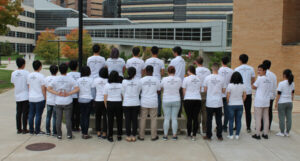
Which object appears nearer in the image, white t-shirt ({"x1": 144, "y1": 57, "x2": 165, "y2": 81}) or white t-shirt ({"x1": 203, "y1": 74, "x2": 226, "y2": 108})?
white t-shirt ({"x1": 203, "y1": 74, "x2": 226, "y2": 108})

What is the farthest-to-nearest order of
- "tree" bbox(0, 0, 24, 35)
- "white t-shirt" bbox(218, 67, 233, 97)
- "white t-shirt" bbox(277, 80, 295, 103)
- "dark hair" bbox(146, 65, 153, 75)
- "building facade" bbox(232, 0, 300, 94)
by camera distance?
"tree" bbox(0, 0, 24, 35) < "building facade" bbox(232, 0, 300, 94) < "white t-shirt" bbox(218, 67, 233, 97) < "white t-shirt" bbox(277, 80, 295, 103) < "dark hair" bbox(146, 65, 153, 75)

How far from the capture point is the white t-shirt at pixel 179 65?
8.00m

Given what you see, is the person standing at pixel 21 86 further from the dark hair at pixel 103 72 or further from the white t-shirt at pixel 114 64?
the white t-shirt at pixel 114 64

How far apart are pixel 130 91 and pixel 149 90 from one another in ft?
1.57

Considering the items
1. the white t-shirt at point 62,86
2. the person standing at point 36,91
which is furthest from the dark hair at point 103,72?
the person standing at point 36,91

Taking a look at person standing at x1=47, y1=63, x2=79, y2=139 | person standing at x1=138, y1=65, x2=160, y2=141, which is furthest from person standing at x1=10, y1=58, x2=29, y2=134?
person standing at x1=138, y1=65, x2=160, y2=141

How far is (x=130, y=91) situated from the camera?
7.48 meters

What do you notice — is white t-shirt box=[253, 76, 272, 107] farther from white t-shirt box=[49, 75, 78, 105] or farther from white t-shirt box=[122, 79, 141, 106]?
white t-shirt box=[49, 75, 78, 105]

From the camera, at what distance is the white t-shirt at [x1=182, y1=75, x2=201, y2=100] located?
24.6 feet

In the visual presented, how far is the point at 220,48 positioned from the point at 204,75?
1996 inches

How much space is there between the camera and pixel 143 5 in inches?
4604

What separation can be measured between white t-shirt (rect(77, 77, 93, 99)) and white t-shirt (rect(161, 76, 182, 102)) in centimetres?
192

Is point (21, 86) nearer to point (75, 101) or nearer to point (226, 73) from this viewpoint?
point (75, 101)

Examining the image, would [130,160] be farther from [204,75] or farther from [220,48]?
[220,48]
